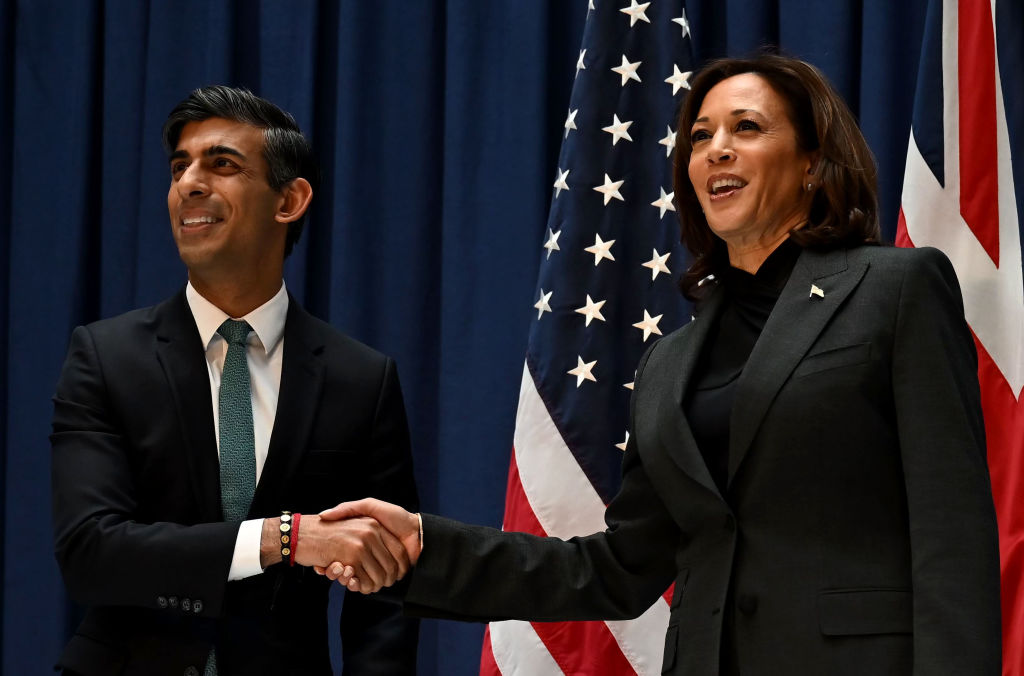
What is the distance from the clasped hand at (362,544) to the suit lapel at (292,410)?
0.35 ft

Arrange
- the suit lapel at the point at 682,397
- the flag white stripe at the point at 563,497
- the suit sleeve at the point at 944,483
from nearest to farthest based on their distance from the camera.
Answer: the suit sleeve at the point at 944,483 → the suit lapel at the point at 682,397 → the flag white stripe at the point at 563,497

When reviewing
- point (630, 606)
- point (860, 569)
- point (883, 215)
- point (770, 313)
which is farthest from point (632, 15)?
point (860, 569)

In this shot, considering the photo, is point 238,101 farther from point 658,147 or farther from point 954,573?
point 954,573

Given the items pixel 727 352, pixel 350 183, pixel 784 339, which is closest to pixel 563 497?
pixel 727 352

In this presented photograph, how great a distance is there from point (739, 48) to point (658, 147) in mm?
696

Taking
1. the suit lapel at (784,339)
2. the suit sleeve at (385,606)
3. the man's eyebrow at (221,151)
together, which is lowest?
the suit sleeve at (385,606)

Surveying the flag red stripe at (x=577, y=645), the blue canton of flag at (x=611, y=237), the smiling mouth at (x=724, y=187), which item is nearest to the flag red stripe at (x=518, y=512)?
the flag red stripe at (x=577, y=645)

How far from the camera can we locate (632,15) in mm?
3396

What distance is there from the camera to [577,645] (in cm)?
320

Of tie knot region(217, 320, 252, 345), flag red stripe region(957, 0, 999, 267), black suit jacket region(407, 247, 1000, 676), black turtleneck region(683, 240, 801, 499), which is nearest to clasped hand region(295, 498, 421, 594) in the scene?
tie knot region(217, 320, 252, 345)

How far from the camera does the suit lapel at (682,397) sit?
85.0 inches

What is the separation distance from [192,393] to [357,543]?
0.47 meters

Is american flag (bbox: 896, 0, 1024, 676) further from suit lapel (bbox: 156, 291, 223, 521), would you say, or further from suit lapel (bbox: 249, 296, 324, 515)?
suit lapel (bbox: 156, 291, 223, 521)

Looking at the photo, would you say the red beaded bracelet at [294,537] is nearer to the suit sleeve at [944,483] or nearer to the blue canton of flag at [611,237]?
the blue canton of flag at [611,237]
